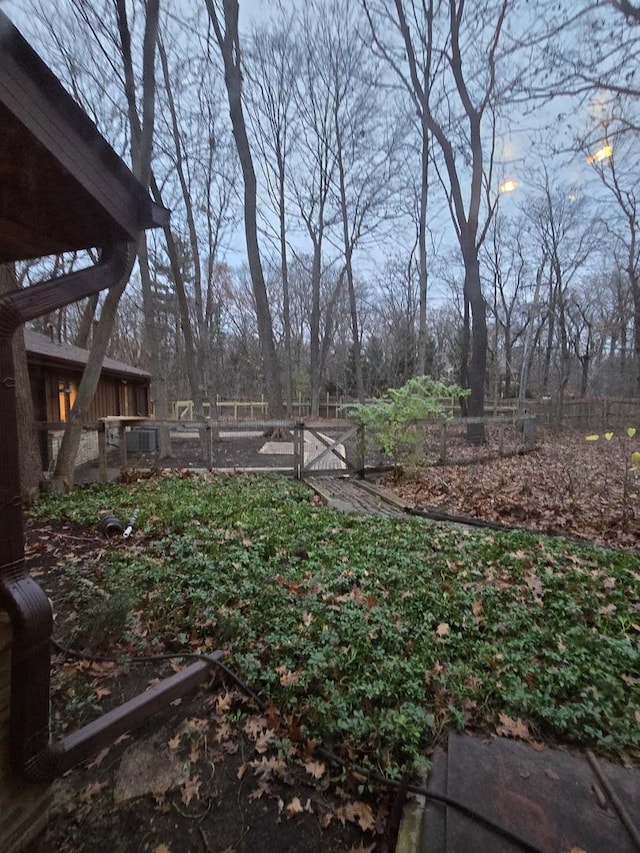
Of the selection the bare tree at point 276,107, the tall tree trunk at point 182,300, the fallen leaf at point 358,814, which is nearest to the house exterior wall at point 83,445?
the tall tree trunk at point 182,300

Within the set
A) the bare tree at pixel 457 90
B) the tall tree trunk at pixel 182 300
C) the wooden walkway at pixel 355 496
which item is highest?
the bare tree at pixel 457 90

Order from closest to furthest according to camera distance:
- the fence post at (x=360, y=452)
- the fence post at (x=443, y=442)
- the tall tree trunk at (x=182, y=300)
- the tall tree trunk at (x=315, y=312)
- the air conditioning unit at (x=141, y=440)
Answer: the fence post at (x=360, y=452), the fence post at (x=443, y=442), the air conditioning unit at (x=141, y=440), the tall tree trunk at (x=182, y=300), the tall tree trunk at (x=315, y=312)

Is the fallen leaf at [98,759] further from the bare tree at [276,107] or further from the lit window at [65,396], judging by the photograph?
the bare tree at [276,107]

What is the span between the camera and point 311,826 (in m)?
1.59

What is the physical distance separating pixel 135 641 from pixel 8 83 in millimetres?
2965

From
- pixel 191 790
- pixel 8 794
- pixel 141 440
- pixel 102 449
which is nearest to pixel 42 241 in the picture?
pixel 8 794

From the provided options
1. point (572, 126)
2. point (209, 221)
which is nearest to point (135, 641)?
point (572, 126)

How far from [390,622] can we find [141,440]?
9069 millimetres

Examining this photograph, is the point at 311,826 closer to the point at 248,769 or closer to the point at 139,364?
the point at 248,769

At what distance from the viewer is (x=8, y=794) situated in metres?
1.42

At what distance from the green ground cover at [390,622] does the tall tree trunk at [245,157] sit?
7.56 meters

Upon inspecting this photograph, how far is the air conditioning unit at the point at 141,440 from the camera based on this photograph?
10141mm

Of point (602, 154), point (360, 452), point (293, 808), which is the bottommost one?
point (293, 808)

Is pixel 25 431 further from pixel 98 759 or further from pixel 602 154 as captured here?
pixel 602 154
